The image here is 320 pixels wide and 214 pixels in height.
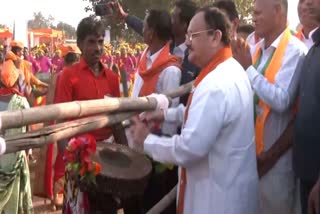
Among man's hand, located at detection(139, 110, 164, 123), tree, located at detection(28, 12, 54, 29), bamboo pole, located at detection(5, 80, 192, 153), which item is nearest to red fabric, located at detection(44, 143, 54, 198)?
man's hand, located at detection(139, 110, 164, 123)

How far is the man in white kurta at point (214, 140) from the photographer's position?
276 centimetres

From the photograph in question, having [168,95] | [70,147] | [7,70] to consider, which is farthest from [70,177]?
[7,70]

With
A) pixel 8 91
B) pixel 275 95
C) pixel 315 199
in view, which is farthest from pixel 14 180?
pixel 315 199

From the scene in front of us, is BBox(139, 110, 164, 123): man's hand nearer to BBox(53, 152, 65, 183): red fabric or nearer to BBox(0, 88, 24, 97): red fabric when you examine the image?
BBox(53, 152, 65, 183): red fabric

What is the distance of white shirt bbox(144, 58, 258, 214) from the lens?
2.75 metres

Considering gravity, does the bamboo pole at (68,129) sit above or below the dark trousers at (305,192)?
above

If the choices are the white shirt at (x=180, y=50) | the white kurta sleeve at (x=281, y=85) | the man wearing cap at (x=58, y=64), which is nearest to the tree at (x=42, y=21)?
the man wearing cap at (x=58, y=64)

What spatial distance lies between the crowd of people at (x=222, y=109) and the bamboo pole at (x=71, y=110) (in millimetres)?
101

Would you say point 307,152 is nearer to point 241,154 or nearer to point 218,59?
point 241,154

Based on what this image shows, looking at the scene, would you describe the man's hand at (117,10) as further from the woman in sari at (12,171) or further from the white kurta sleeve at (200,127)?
the white kurta sleeve at (200,127)

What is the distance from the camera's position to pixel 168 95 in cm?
350

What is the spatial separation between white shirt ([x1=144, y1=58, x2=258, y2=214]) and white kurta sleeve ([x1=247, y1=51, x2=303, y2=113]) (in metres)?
0.42

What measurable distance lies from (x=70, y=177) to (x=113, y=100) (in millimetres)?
877

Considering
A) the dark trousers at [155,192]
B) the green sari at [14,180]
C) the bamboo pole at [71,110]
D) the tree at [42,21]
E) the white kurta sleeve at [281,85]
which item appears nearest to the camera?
the bamboo pole at [71,110]
